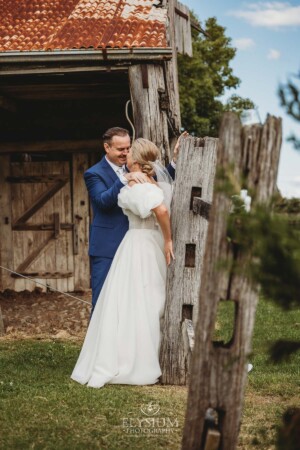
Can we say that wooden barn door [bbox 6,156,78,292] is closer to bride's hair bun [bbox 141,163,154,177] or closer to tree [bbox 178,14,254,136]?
bride's hair bun [bbox 141,163,154,177]

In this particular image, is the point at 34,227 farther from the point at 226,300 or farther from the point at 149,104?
the point at 226,300

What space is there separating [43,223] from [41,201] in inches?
14.5

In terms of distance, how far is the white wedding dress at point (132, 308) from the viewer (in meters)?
5.07

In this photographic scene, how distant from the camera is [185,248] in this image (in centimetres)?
511

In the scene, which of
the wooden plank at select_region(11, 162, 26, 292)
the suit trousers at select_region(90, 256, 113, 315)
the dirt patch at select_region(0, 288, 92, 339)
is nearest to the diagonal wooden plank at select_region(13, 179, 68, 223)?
the wooden plank at select_region(11, 162, 26, 292)

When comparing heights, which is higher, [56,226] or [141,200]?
[141,200]

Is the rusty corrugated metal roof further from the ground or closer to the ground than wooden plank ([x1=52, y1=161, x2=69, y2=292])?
further from the ground

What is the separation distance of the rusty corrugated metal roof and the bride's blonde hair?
227cm

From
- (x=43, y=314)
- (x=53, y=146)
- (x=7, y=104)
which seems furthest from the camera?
(x=53, y=146)

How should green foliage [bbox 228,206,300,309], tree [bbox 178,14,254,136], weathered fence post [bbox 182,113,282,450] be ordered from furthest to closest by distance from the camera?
tree [bbox 178,14,254,136], weathered fence post [bbox 182,113,282,450], green foliage [bbox 228,206,300,309]

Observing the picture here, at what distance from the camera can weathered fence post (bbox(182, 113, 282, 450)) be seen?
8.34 ft

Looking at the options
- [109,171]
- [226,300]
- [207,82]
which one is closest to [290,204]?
[226,300]

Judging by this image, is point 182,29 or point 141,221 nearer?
point 141,221

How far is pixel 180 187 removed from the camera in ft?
16.6
